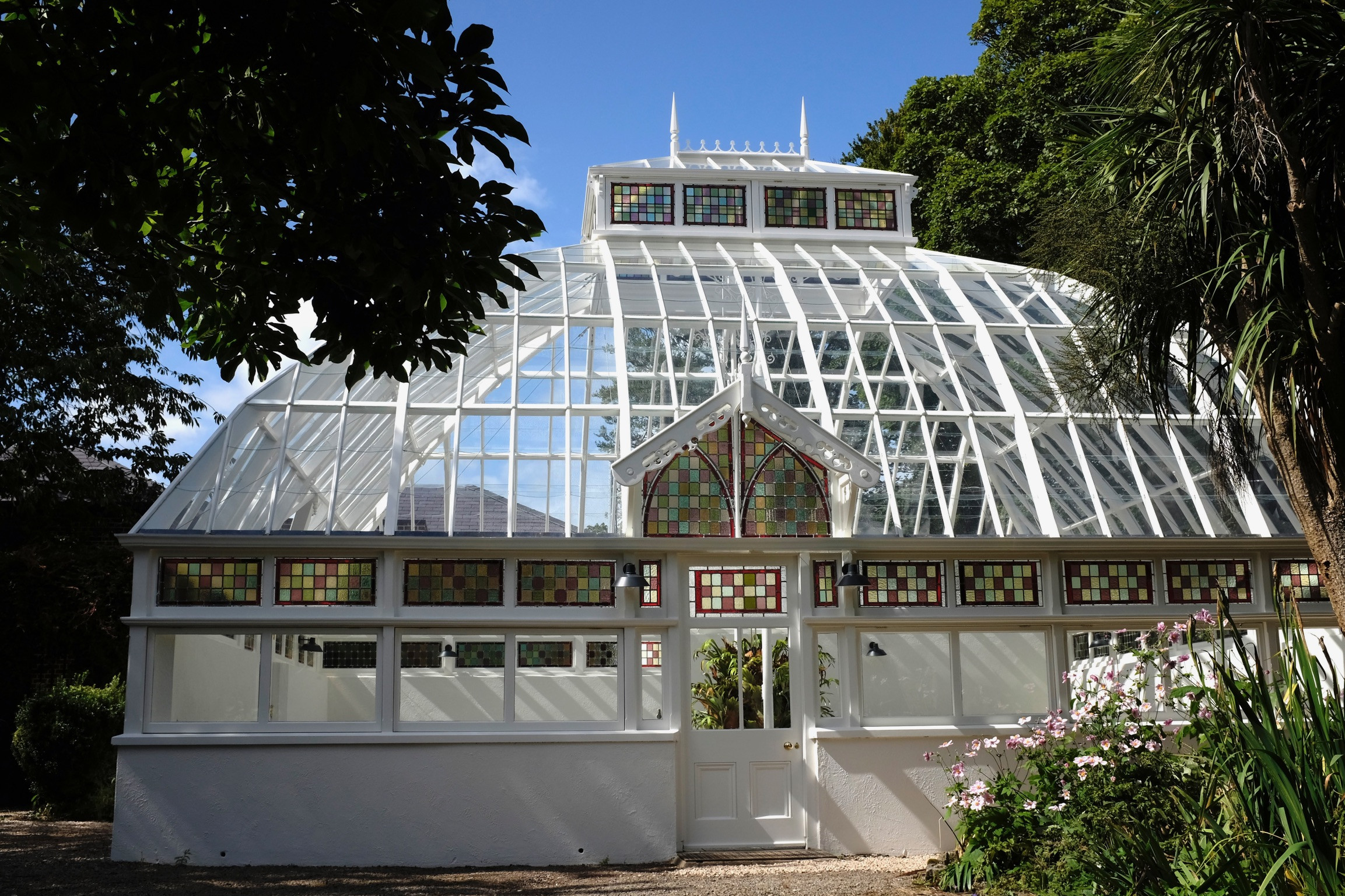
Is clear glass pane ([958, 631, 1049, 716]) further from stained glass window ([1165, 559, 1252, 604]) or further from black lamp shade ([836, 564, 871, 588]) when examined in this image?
black lamp shade ([836, 564, 871, 588])

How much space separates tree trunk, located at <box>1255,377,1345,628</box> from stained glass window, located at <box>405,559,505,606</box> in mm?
6898

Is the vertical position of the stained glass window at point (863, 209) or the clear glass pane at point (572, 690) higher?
the stained glass window at point (863, 209)

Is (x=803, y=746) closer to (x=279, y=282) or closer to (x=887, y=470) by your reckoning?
(x=887, y=470)

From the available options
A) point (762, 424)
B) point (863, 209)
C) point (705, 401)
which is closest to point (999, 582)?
point (762, 424)

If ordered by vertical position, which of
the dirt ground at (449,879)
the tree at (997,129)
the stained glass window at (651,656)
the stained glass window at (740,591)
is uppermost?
the tree at (997,129)

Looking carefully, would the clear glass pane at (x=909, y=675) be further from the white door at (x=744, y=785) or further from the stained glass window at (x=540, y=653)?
the stained glass window at (x=540, y=653)

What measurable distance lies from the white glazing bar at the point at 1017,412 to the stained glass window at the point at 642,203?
4.06 meters

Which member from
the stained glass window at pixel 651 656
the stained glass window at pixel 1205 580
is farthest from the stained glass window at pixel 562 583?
the stained glass window at pixel 1205 580

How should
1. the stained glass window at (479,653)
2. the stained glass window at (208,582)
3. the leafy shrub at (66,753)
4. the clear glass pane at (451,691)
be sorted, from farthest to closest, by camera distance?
the leafy shrub at (66,753) → the clear glass pane at (451,691) → the stained glass window at (479,653) → the stained glass window at (208,582)

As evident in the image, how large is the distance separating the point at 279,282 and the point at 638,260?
943cm

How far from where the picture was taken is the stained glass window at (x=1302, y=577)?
11.6 meters

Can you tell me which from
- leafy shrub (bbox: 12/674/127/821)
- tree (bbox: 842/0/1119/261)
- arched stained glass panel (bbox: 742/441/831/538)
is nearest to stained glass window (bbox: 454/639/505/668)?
arched stained glass panel (bbox: 742/441/831/538)

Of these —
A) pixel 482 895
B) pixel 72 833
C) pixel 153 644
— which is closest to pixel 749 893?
pixel 482 895

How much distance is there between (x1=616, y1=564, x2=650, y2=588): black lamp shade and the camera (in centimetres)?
1068
